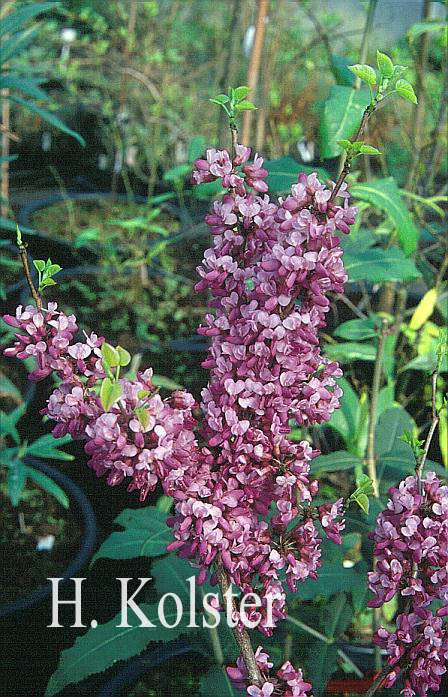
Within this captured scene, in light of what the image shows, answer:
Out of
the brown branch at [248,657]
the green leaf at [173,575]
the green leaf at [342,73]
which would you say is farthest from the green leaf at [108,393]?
the green leaf at [342,73]

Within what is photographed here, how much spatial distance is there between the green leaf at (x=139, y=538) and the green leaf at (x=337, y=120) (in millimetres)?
577

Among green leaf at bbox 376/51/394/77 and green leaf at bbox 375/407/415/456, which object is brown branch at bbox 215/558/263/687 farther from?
green leaf at bbox 375/407/415/456

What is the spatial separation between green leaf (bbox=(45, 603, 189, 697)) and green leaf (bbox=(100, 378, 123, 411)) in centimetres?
54

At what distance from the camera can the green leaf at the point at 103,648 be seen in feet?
3.55

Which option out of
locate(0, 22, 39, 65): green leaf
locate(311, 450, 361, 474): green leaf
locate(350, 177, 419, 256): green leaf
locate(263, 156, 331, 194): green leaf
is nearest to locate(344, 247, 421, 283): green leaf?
locate(350, 177, 419, 256): green leaf

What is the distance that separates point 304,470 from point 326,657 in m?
0.50

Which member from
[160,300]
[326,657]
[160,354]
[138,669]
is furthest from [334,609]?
[160,300]

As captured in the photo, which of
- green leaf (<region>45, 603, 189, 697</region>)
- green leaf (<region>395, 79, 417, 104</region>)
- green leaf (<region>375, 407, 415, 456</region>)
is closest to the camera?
green leaf (<region>395, 79, 417, 104</region>)

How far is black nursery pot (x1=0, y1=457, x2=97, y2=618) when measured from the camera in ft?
5.04

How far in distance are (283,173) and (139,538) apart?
0.60 m

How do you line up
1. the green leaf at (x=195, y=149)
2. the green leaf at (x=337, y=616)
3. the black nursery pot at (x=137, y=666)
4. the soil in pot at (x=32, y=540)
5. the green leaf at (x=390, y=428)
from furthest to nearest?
the green leaf at (x=195, y=149)
the soil in pot at (x=32, y=540)
the green leaf at (x=390, y=428)
the black nursery pot at (x=137, y=666)
the green leaf at (x=337, y=616)

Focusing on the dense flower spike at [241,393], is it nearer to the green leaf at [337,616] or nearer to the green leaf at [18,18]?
the green leaf at [337,616]

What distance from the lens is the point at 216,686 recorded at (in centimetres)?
112

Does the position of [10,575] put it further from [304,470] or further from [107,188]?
[107,188]
